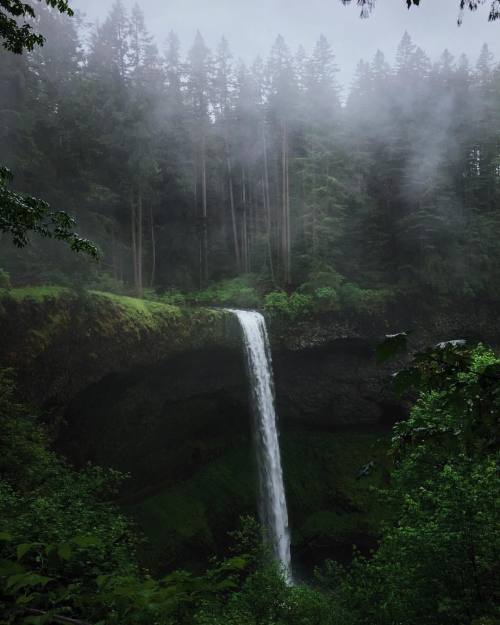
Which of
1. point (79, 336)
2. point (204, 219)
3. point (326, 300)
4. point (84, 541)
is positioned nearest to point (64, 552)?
point (84, 541)

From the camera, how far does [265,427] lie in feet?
61.5

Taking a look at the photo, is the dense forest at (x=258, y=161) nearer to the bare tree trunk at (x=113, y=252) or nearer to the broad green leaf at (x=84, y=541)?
the bare tree trunk at (x=113, y=252)

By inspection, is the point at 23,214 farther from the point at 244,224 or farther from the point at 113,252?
the point at 244,224

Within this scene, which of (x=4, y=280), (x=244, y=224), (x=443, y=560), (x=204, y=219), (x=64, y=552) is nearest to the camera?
(x=64, y=552)

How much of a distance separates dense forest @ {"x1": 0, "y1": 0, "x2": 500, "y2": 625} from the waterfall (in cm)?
10

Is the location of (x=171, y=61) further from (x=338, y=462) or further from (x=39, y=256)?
(x=338, y=462)

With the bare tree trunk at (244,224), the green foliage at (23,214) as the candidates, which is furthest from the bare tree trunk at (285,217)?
the green foliage at (23,214)

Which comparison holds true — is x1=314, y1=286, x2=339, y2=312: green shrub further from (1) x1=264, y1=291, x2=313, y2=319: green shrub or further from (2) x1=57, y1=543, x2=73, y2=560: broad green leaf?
(2) x1=57, y1=543, x2=73, y2=560: broad green leaf

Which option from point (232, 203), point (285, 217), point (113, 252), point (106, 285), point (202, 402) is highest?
point (232, 203)

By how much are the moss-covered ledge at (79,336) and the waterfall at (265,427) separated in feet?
7.36

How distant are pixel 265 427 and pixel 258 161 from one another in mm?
20254

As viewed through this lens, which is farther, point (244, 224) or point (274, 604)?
point (244, 224)

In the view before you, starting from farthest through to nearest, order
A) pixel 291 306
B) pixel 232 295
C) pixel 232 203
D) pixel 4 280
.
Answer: pixel 232 203 < pixel 232 295 < pixel 291 306 < pixel 4 280

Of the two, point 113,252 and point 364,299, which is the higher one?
point 113,252
